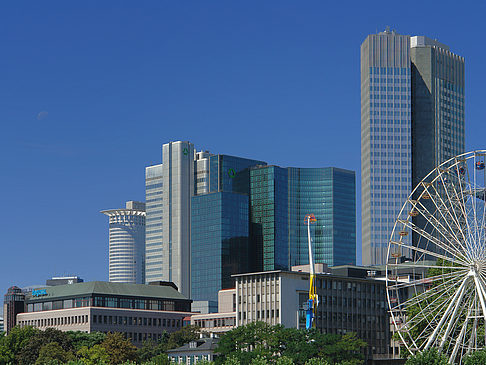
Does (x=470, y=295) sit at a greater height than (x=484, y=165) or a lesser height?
lesser

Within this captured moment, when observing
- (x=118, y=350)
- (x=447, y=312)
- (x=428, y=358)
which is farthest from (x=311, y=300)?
(x=428, y=358)

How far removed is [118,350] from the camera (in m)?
193

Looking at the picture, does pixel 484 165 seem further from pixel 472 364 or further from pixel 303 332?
pixel 303 332

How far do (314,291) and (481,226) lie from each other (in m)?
74.4

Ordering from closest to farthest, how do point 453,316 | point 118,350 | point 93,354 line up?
point 453,316, point 93,354, point 118,350

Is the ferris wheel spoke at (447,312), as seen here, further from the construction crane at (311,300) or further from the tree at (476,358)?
the construction crane at (311,300)

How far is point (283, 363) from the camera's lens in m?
132

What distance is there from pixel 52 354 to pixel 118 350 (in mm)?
13469

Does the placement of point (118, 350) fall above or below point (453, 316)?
below

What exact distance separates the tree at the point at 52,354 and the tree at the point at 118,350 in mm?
7831

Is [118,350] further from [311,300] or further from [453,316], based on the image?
[453,316]

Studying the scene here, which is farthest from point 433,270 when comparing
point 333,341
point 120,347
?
point 120,347

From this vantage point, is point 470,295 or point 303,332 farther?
point 303,332

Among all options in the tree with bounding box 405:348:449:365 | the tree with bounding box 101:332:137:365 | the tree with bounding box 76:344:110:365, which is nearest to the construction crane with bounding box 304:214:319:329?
the tree with bounding box 101:332:137:365
